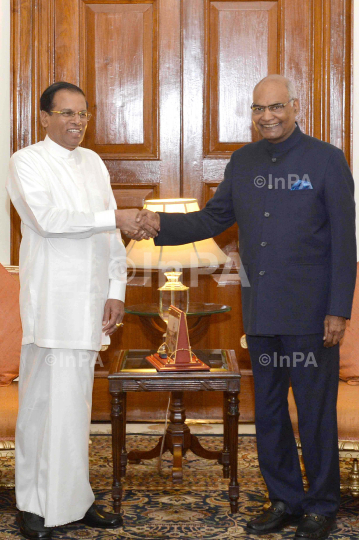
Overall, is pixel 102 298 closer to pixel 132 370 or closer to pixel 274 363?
pixel 132 370

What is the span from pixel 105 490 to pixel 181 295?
1.01m

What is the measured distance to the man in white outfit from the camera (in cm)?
278

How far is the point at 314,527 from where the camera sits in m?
2.80

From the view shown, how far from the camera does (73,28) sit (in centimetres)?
433

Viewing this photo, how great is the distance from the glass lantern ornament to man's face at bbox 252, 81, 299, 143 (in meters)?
0.88

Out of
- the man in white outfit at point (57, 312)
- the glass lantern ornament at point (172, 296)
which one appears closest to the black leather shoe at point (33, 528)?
the man in white outfit at point (57, 312)

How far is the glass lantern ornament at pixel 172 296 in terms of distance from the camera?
131 inches

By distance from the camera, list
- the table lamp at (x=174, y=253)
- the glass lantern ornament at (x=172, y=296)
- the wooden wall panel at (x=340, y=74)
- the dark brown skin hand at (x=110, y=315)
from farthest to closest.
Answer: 1. the wooden wall panel at (x=340, y=74)
2. the table lamp at (x=174, y=253)
3. the glass lantern ornament at (x=172, y=296)
4. the dark brown skin hand at (x=110, y=315)

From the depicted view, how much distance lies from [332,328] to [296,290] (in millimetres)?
208

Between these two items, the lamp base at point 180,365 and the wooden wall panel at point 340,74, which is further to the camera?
the wooden wall panel at point 340,74

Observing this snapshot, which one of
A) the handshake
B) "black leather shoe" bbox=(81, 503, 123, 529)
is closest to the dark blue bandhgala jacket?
the handshake

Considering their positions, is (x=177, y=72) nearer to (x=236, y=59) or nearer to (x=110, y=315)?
(x=236, y=59)

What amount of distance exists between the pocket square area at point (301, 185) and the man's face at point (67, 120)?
0.90 m

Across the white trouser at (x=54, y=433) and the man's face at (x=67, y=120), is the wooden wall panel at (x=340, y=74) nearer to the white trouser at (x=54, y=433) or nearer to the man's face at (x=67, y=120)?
the man's face at (x=67, y=120)
